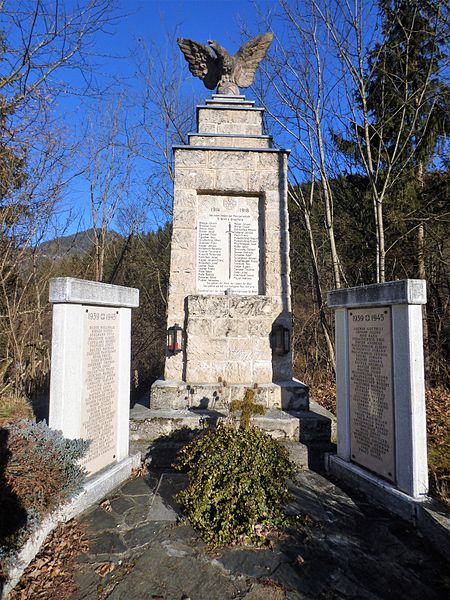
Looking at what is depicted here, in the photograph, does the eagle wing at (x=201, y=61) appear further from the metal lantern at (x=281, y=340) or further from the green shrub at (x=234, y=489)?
the green shrub at (x=234, y=489)

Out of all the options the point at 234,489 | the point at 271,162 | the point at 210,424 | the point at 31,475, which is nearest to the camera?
the point at 31,475

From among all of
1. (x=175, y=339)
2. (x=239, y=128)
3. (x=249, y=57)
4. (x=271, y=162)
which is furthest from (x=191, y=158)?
(x=175, y=339)

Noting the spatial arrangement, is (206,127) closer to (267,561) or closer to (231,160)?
(231,160)

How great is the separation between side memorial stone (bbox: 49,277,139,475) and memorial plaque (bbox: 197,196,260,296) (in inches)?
62.7

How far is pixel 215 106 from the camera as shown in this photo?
588 cm

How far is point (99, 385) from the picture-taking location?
3.36m

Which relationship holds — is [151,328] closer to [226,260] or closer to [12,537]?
[226,260]

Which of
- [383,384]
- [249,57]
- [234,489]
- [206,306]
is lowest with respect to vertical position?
[234,489]

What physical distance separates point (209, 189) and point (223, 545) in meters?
4.57

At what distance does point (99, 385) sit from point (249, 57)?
6.22 m

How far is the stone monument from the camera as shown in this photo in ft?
16.2

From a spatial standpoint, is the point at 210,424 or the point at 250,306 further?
the point at 250,306

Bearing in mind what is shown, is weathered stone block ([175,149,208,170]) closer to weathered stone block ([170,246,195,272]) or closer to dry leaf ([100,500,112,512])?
weathered stone block ([170,246,195,272])

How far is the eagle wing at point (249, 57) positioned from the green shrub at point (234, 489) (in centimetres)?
627
